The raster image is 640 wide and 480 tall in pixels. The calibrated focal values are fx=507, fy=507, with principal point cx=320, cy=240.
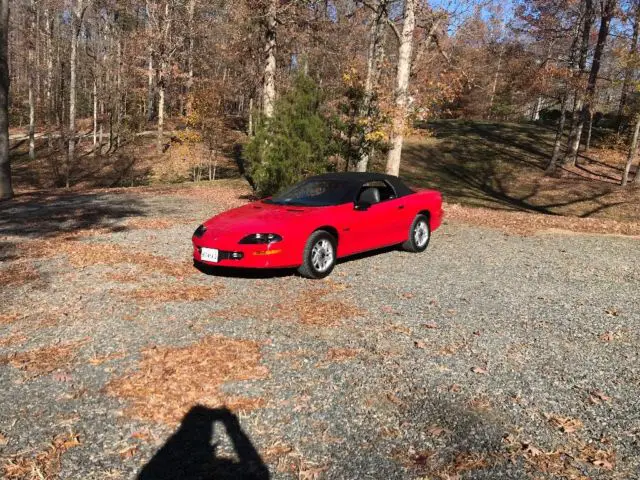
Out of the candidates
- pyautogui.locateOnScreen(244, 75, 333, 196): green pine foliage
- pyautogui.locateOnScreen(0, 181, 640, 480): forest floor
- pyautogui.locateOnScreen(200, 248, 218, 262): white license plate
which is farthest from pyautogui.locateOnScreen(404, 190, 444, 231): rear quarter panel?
pyautogui.locateOnScreen(244, 75, 333, 196): green pine foliage

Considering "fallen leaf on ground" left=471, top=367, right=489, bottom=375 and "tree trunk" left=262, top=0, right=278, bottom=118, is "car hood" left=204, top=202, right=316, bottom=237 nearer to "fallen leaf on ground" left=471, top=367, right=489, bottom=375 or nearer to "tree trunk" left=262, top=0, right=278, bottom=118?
"fallen leaf on ground" left=471, top=367, right=489, bottom=375

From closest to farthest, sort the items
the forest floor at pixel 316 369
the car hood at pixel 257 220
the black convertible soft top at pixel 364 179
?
→ the forest floor at pixel 316 369
the car hood at pixel 257 220
the black convertible soft top at pixel 364 179

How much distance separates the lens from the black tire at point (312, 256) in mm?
6654

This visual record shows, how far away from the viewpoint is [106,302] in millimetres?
5594

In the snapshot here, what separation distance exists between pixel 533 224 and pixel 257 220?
26.8 ft

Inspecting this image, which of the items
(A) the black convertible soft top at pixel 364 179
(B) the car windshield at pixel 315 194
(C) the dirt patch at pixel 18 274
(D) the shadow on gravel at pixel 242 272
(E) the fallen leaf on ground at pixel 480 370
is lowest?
(C) the dirt patch at pixel 18 274

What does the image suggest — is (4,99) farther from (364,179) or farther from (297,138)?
(364,179)

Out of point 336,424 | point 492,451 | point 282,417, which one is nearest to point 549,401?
point 492,451

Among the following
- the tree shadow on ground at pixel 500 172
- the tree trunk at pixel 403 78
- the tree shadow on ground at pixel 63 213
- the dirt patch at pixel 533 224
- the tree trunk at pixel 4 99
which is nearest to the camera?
the tree shadow on ground at pixel 63 213

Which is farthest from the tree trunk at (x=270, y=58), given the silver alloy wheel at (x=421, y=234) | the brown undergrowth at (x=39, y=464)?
the brown undergrowth at (x=39, y=464)

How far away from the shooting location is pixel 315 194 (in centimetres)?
762

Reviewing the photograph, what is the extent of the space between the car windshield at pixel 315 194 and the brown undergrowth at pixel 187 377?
10.4ft

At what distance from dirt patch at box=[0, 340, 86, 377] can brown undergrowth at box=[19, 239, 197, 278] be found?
243cm

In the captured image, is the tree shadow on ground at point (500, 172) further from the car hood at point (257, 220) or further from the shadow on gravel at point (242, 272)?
the shadow on gravel at point (242, 272)
